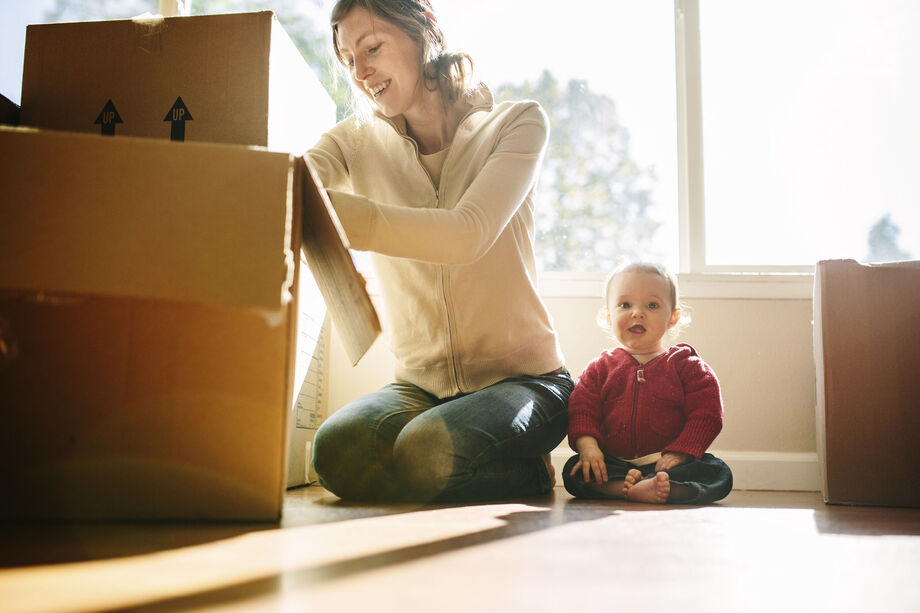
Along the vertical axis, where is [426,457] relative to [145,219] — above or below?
below

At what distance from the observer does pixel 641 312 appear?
1474mm

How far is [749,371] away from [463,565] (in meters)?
1.41

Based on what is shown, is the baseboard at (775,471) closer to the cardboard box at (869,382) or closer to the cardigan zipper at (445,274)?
the cardboard box at (869,382)

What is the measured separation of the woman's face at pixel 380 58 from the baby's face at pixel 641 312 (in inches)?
22.6

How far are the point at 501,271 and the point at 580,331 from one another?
1.81ft

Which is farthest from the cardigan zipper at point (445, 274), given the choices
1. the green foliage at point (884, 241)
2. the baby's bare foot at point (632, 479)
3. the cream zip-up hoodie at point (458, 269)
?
the green foliage at point (884, 241)

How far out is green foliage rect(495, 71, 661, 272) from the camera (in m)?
1.98

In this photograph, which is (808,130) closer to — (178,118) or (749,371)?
(749,371)

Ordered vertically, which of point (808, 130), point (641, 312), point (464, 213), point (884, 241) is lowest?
point (641, 312)

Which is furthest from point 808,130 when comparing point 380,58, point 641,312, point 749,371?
point 380,58

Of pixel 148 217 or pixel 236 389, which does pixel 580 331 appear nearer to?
pixel 236 389

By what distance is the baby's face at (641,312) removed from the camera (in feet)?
4.85

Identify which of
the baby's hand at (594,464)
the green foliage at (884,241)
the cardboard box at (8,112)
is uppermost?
the cardboard box at (8,112)

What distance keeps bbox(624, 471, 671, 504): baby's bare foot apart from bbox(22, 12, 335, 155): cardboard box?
82 centimetres
